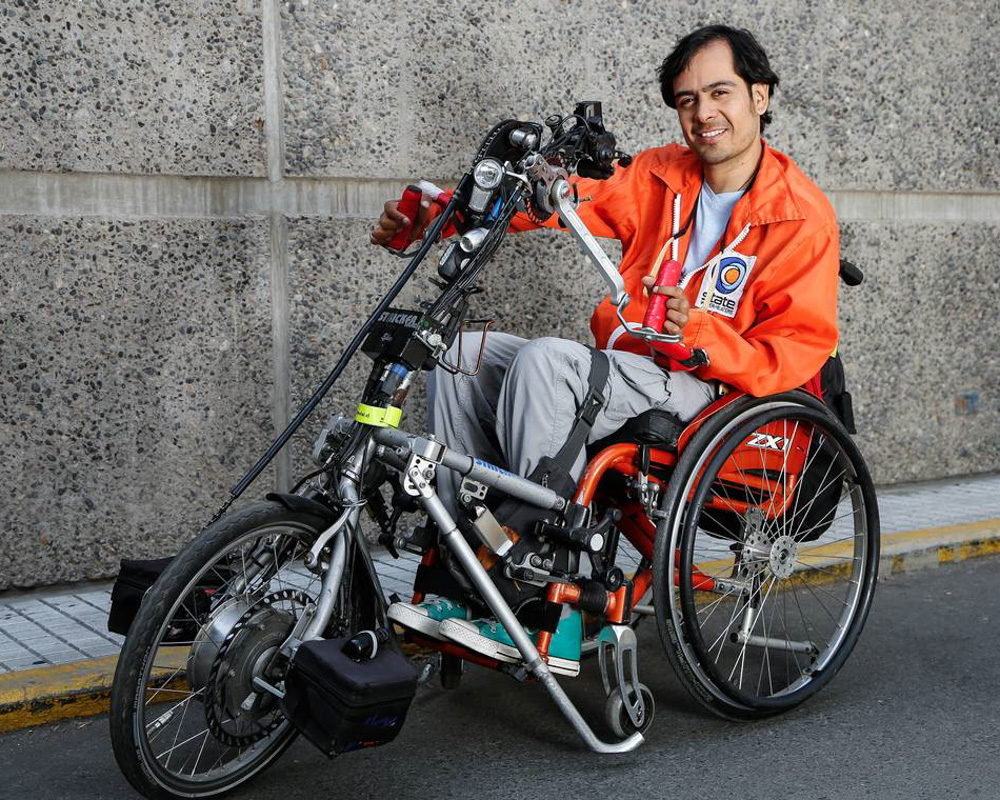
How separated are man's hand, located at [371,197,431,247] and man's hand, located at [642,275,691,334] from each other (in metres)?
0.61

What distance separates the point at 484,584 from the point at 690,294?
Answer: 3.40 feet

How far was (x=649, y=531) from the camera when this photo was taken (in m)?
3.27

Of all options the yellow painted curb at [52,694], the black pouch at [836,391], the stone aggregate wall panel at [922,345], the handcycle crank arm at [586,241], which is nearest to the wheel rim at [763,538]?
the black pouch at [836,391]

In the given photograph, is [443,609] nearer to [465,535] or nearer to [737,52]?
[465,535]

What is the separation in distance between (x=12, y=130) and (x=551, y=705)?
241 cm

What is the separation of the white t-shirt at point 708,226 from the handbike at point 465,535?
46 cm

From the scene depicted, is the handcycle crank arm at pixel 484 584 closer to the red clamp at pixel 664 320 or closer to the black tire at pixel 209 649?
the black tire at pixel 209 649

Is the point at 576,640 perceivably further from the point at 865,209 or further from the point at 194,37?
the point at 865,209

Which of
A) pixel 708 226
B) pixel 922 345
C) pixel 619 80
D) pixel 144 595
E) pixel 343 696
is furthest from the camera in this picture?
pixel 922 345

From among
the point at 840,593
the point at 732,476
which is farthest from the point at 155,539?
the point at 840,593

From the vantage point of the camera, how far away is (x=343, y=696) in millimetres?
2416

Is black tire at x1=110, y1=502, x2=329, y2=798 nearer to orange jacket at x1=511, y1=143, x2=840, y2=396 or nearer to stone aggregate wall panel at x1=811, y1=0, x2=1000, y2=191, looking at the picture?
orange jacket at x1=511, y1=143, x2=840, y2=396

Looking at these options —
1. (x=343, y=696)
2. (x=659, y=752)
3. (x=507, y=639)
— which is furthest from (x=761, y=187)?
(x=343, y=696)

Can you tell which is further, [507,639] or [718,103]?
[718,103]
